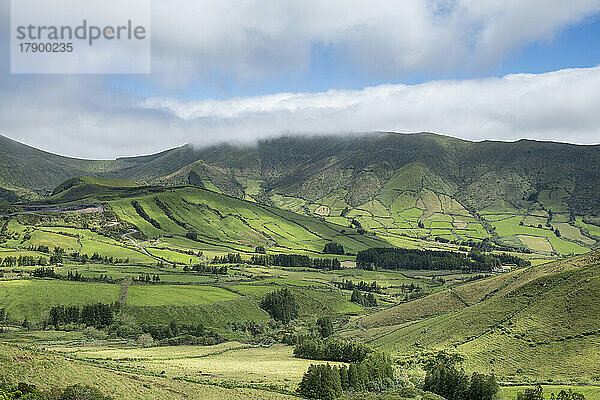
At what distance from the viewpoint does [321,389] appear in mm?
63188

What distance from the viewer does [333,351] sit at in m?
96.6

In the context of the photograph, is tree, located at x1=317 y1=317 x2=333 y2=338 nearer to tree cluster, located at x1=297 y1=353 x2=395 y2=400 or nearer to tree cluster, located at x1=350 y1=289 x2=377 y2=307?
tree cluster, located at x1=350 y1=289 x2=377 y2=307

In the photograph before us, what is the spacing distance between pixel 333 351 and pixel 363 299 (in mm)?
90528

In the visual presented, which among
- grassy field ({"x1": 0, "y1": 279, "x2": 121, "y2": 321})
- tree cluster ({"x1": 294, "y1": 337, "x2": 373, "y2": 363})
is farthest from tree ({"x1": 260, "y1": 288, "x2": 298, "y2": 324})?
tree cluster ({"x1": 294, "y1": 337, "x2": 373, "y2": 363})

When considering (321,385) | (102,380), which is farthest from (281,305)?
(102,380)

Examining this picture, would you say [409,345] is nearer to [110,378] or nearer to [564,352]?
[564,352]

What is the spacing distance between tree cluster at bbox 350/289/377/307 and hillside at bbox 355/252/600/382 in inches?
2612

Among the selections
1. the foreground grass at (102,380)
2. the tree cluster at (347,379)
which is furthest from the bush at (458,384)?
the foreground grass at (102,380)

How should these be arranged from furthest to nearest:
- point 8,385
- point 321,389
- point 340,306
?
point 340,306
point 321,389
point 8,385

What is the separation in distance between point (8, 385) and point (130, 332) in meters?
96.1

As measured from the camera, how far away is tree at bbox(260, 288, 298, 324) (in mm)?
165875

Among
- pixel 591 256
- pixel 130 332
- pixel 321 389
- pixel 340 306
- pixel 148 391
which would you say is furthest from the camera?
pixel 340 306

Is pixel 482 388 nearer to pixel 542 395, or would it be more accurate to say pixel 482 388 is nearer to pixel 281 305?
pixel 542 395

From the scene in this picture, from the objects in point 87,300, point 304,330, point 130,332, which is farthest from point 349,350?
point 87,300
